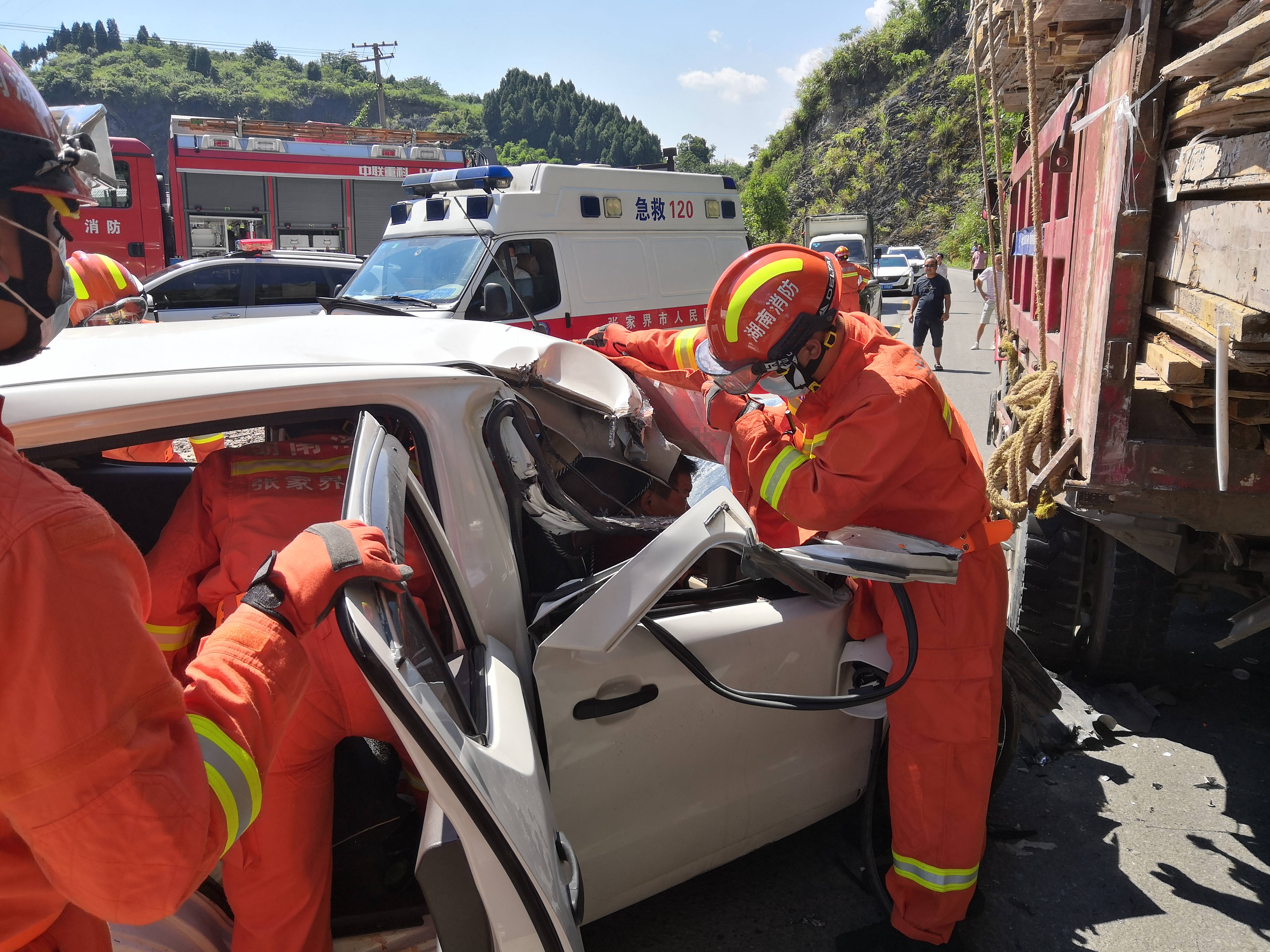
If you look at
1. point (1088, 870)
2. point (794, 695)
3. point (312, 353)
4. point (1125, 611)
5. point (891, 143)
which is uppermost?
point (891, 143)

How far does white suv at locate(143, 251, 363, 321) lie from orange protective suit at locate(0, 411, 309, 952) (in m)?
9.87

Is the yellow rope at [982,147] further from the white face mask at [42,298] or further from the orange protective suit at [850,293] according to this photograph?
the white face mask at [42,298]

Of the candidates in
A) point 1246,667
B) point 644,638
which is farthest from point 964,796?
point 1246,667

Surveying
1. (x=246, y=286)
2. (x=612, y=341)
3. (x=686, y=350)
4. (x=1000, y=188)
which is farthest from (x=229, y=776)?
(x=246, y=286)

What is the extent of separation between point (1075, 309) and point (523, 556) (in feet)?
7.86

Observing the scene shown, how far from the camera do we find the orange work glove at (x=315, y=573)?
115cm

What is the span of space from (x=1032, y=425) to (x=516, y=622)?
7.81ft

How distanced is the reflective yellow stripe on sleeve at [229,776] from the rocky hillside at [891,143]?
3402 cm

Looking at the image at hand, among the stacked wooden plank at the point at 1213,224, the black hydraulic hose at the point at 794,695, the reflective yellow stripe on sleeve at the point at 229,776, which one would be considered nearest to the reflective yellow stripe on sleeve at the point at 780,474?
the black hydraulic hose at the point at 794,695

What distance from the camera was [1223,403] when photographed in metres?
2.13

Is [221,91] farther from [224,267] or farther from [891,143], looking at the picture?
[224,267]

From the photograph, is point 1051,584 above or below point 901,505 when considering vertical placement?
below

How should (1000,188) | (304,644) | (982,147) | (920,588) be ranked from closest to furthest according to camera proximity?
1. (304,644)
2. (920,588)
3. (1000,188)
4. (982,147)

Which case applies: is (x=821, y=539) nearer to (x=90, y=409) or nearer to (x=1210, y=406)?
(x=1210, y=406)
